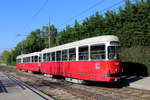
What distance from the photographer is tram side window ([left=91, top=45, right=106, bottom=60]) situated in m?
14.4

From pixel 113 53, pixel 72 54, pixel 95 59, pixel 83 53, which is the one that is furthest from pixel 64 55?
pixel 113 53

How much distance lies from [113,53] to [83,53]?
2267 millimetres

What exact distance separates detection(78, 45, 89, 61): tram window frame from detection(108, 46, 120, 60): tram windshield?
1.71m

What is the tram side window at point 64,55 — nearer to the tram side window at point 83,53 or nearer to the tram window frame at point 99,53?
the tram side window at point 83,53

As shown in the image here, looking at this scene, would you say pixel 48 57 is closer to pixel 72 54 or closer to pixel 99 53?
pixel 72 54

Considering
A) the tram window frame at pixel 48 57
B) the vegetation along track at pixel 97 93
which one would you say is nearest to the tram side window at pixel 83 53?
the vegetation along track at pixel 97 93

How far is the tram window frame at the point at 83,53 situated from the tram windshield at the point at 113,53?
1711 millimetres

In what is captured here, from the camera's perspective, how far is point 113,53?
14.4m

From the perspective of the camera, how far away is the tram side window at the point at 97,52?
47.2ft

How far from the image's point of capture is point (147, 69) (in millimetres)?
20141

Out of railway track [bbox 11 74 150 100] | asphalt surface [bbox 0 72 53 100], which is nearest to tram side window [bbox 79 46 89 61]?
railway track [bbox 11 74 150 100]

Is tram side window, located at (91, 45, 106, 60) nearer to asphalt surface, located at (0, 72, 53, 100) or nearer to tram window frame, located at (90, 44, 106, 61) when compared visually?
tram window frame, located at (90, 44, 106, 61)

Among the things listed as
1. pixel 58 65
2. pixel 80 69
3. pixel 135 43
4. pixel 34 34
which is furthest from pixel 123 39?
pixel 34 34

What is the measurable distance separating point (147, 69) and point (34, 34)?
6907 centimetres
